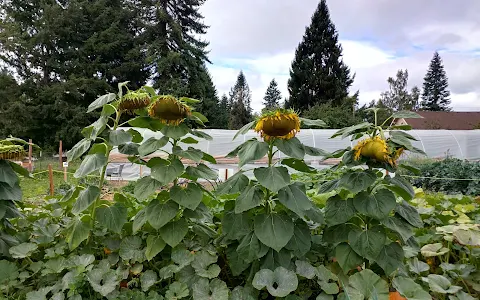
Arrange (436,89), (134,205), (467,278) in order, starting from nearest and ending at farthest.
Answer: (467,278) < (134,205) < (436,89)

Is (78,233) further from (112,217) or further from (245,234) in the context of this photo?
(245,234)

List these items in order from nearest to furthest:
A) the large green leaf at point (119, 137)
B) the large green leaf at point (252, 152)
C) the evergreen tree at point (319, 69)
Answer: the large green leaf at point (252, 152) → the large green leaf at point (119, 137) → the evergreen tree at point (319, 69)

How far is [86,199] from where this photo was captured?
1221mm

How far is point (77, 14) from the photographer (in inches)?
716

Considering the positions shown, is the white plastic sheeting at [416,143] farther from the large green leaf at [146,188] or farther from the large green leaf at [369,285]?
the large green leaf at [369,285]

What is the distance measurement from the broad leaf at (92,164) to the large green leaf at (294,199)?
2.02 ft

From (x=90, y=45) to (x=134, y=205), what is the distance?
19.1 m

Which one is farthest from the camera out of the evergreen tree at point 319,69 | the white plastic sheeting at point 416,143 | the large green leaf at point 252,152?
the evergreen tree at point 319,69

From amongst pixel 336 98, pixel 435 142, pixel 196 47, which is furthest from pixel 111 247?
pixel 336 98

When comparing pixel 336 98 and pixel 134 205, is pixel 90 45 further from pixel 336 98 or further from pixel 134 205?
pixel 134 205

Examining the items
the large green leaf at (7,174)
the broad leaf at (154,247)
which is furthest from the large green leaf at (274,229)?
the large green leaf at (7,174)

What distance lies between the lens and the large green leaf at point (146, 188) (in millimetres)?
Result: 1163

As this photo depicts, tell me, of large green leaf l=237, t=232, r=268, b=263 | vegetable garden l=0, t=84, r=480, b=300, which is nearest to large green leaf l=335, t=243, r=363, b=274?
vegetable garden l=0, t=84, r=480, b=300

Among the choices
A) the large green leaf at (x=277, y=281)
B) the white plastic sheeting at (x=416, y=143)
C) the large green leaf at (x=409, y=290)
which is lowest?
the white plastic sheeting at (x=416, y=143)
